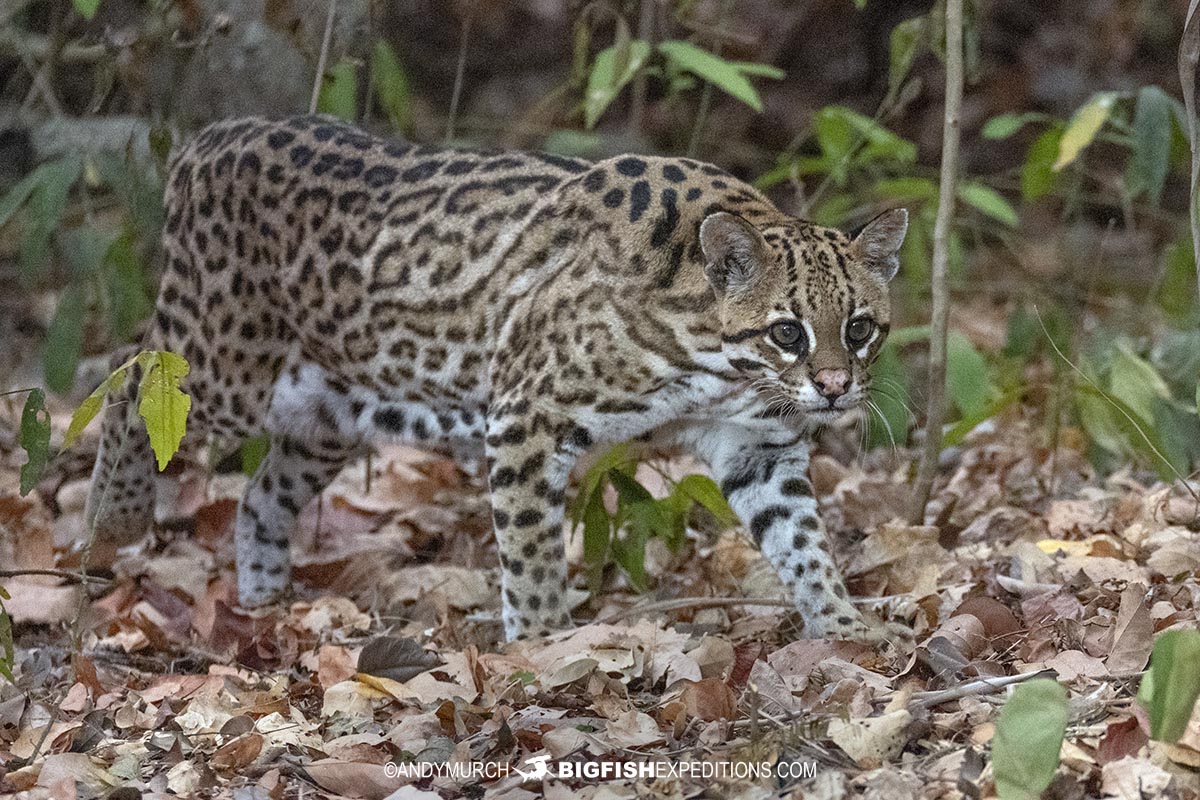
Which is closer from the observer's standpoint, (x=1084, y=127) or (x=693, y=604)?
(x=693, y=604)

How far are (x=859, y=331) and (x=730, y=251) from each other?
0.50 m

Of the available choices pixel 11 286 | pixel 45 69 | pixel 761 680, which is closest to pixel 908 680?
pixel 761 680

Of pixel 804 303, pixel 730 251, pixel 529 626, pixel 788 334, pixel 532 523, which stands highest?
pixel 730 251

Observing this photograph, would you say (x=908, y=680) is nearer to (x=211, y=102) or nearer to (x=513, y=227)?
(x=513, y=227)

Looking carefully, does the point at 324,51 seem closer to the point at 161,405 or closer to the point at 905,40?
the point at 905,40

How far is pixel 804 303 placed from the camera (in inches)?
198

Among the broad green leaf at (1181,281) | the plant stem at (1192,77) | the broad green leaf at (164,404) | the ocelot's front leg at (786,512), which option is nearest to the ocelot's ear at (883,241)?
the ocelot's front leg at (786,512)

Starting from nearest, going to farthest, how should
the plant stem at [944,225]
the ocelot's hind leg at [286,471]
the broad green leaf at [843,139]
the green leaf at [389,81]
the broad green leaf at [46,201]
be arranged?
the plant stem at [944,225], the ocelot's hind leg at [286,471], the broad green leaf at [46,201], the broad green leaf at [843,139], the green leaf at [389,81]

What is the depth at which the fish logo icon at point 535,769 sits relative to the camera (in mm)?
Result: 3908

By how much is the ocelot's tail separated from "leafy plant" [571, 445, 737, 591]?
2.08 meters

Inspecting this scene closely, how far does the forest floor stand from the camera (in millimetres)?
3871

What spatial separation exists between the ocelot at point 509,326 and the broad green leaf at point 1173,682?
1675 millimetres

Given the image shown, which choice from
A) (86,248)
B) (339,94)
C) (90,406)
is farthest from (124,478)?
(90,406)

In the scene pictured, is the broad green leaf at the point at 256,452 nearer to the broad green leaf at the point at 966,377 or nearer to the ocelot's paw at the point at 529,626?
the ocelot's paw at the point at 529,626
